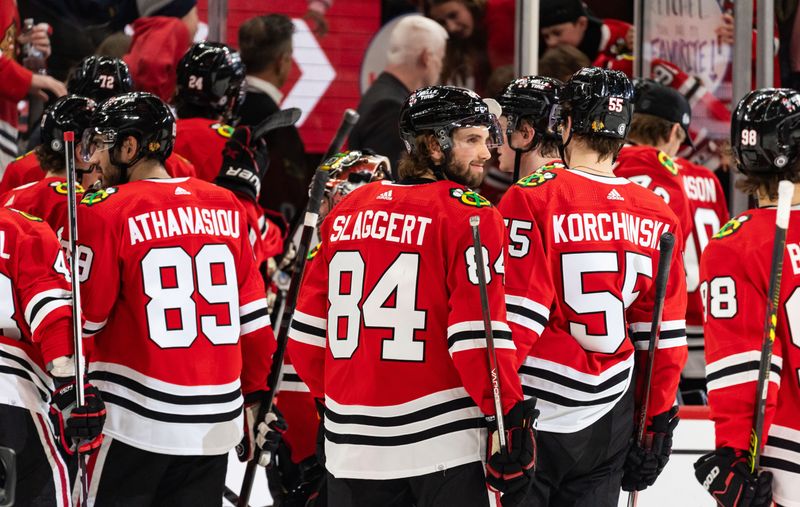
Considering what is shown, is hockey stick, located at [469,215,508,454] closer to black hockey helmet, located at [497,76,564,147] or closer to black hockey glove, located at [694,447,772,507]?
black hockey glove, located at [694,447,772,507]

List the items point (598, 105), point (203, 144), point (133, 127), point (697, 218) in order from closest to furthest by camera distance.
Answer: point (598, 105)
point (133, 127)
point (203, 144)
point (697, 218)

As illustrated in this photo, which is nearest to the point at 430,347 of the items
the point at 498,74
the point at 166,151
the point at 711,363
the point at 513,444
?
the point at 513,444

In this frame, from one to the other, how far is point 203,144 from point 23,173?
63cm

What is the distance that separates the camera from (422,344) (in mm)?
2678

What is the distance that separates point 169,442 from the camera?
124 inches

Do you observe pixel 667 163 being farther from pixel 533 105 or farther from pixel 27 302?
pixel 27 302

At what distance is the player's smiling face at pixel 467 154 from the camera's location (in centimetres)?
279

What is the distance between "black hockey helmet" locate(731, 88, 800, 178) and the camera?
9.02ft

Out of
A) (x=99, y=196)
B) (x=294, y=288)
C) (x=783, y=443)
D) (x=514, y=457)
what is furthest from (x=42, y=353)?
(x=783, y=443)

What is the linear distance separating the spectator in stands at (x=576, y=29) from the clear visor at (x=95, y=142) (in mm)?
3388

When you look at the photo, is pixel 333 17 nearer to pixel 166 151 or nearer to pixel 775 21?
pixel 775 21

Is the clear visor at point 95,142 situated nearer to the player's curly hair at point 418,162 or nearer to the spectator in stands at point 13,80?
the player's curly hair at point 418,162

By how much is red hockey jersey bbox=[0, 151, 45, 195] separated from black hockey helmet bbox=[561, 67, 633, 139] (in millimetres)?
1911

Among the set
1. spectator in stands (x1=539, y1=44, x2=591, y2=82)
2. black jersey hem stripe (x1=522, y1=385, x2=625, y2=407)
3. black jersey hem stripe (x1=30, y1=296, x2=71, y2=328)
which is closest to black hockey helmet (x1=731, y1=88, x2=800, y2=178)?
black jersey hem stripe (x1=522, y1=385, x2=625, y2=407)
